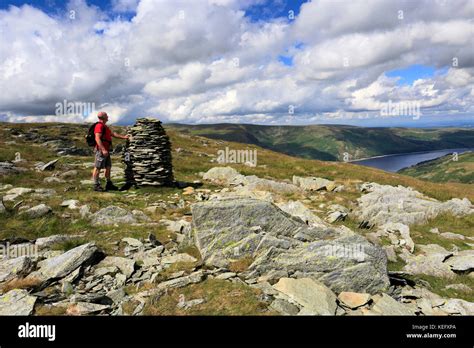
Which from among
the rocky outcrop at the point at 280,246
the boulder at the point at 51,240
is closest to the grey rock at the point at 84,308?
the rocky outcrop at the point at 280,246

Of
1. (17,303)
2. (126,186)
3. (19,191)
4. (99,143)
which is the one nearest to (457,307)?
(17,303)

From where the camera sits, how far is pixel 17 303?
682cm

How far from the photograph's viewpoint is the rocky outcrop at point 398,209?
18.5 metres

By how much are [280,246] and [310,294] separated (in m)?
2.13

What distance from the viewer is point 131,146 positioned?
21438 millimetres

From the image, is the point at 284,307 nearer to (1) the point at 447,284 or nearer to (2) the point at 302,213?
(1) the point at 447,284

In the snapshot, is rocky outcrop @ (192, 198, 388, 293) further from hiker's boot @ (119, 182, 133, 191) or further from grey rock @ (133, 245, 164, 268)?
hiker's boot @ (119, 182, 133, 191)

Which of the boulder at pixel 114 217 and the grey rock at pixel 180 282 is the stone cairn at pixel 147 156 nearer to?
the boulder at pixel 114 217

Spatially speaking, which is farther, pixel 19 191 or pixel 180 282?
pixel 19 191

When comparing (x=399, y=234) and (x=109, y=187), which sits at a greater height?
(x=109, y=187)

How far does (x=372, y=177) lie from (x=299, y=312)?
Result: 32.8 meters

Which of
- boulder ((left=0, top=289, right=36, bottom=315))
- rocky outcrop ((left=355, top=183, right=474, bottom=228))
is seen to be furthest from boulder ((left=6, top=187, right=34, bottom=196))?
rocky outcrop ((left=355, top=183, right=474, bottom=228))

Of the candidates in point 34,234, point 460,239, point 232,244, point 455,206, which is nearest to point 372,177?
point 455,206

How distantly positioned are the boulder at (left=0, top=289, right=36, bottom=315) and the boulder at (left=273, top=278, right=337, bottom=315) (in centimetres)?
584
